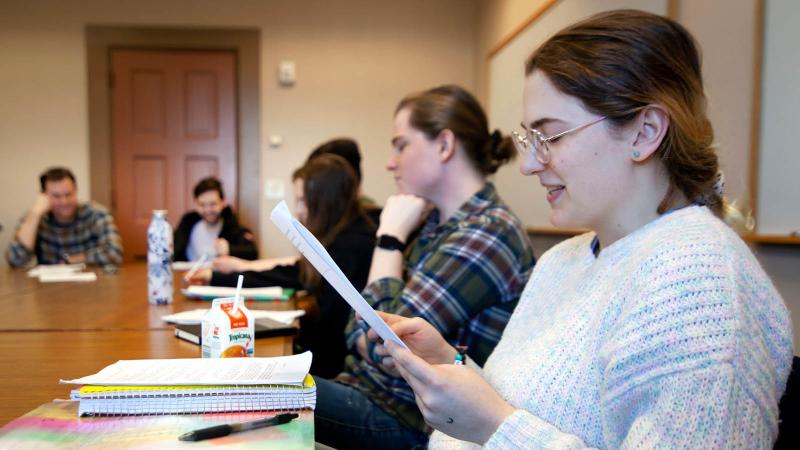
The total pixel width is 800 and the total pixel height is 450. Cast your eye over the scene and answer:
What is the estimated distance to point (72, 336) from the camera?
1443 millimetres

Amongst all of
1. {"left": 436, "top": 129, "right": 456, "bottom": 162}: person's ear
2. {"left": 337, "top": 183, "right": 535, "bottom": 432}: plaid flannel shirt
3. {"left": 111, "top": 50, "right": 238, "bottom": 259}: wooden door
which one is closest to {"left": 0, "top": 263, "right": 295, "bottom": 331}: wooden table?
{"left": 337, "top": 183, "right": 535, "bottom": 432}: plaid flannel shirt

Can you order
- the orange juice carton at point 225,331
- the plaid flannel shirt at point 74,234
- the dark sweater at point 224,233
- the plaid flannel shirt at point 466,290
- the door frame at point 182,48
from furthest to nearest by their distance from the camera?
the door frame at point 182,48 < the dark sweater at point 224,233 < the plaid flannel shirt at point 74,234 < the plaid flannel shirt at point 466,290 < the orange juice carton at point 225,331

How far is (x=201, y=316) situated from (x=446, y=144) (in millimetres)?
784

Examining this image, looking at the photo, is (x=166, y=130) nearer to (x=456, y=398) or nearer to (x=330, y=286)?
(x=330, y=286)

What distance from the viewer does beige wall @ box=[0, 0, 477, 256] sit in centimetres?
458

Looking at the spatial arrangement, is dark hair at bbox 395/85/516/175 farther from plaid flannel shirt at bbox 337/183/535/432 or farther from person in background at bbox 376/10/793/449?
person in background at bbox 376/10/793/449

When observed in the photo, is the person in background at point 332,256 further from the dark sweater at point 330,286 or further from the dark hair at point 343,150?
the dark hair at point 343,150

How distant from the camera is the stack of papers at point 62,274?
2602 millimetres

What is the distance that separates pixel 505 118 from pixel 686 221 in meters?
3.20

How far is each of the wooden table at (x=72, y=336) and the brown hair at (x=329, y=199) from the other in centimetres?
32

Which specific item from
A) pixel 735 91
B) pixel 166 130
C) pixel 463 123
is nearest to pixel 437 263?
pixel 463 123

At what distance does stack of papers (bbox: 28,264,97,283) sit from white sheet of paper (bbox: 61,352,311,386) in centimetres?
180

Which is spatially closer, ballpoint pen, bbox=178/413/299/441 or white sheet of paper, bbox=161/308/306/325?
ballpoint pen, bbox=178/413/299/441

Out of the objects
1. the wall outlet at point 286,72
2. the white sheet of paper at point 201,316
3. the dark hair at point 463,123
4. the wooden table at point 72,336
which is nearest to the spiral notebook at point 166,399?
the wooden table at point 72,336
